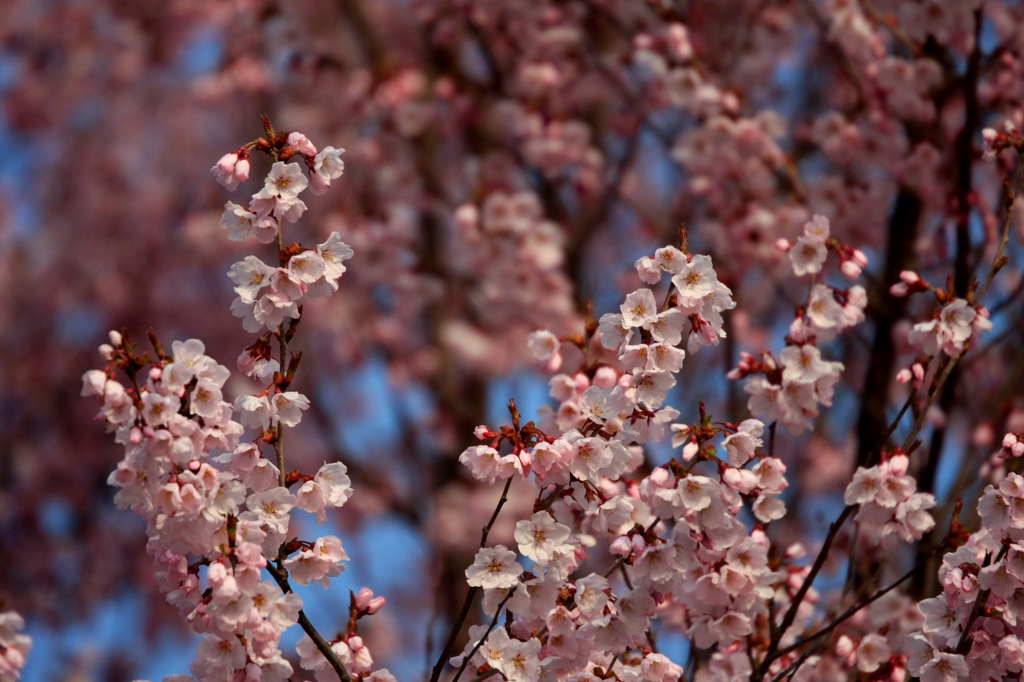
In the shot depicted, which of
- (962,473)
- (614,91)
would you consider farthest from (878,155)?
(614,91)

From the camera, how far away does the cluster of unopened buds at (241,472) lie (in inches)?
88.6

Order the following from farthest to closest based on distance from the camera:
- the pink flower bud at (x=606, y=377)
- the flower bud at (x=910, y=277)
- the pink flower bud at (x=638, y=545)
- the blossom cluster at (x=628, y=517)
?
the flower bud at (x=910, y=277) < the pink flower bud at (x=606, y=377) < the pink flower bud at (x=638, y=545) < the blossom cluster at (x=628, y=517)

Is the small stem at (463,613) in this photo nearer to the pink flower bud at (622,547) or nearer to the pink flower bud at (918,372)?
the pink flower bud at (622,547)

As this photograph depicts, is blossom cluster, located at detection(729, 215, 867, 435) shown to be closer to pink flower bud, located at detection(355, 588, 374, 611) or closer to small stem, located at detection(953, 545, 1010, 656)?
small stem, located at detection(953, 545, 1010, 656)

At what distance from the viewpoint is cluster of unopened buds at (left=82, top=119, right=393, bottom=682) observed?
2250mm

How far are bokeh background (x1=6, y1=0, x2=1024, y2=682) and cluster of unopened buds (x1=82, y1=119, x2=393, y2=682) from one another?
0.83 meters

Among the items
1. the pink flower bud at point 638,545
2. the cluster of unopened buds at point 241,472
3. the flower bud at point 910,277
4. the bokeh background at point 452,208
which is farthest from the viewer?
the bokeh background at point 452,208

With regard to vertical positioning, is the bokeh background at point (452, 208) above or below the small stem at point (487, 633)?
above

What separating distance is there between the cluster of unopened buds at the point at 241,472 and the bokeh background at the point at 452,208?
83 centimetres

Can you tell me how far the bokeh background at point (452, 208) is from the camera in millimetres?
4711

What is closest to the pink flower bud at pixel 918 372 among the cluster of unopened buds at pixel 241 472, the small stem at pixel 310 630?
the cluster of unopened buds at pixel 241 472

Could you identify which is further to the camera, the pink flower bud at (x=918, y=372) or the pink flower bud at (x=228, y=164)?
the pink flower bud at (x=918, y=372)

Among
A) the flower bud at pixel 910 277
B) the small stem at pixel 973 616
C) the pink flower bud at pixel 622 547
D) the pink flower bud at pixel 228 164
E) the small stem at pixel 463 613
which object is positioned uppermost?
the pink flower bud at pixel 228 164

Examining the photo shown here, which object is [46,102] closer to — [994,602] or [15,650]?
[15,650]
